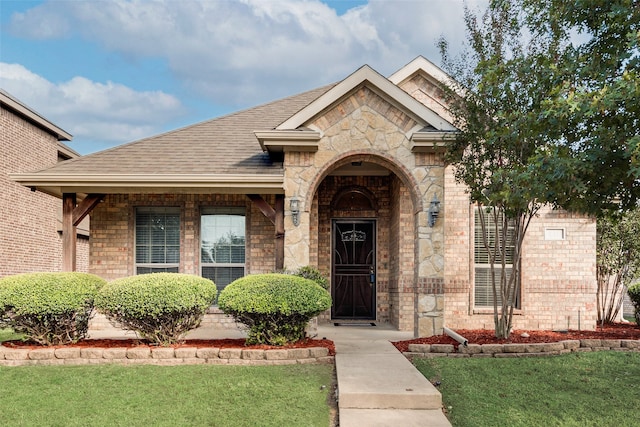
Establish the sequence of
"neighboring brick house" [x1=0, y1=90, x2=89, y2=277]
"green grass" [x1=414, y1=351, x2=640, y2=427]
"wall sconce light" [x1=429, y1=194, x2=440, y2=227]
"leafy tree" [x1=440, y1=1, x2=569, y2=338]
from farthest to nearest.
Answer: "neighboring brick house" [x1=0, y1=90, x2=89, y2=277] → "wall sconce light" [x1=429, y1=194, x2=440, y2=227] → "leafy tree" [x1=440, y1=1, x2=569, y2=338] → "green grass" [x1=414, y1=351, x2=640, y2=427]

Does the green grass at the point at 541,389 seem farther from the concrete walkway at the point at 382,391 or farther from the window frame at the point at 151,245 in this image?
the window frame at the point at 151,245

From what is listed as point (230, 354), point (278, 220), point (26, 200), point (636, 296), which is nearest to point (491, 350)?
point (230, 354)

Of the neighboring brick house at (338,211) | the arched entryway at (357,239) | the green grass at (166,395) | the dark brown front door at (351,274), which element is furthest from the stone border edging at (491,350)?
the dark brown front door at (351,274)

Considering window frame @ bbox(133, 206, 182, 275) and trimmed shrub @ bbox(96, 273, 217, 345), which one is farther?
window frame @ bbox(133, 206, 182, 275)

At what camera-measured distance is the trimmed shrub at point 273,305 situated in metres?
7.36

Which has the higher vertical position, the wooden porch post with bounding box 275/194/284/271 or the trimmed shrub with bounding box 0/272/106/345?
the wooden porch post with bounding box 275/194/284/271

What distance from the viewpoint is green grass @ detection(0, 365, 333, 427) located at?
198 inches

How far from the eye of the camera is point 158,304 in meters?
7.32

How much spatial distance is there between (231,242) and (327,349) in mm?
4534

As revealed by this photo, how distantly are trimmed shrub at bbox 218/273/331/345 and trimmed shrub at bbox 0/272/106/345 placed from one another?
2.19m

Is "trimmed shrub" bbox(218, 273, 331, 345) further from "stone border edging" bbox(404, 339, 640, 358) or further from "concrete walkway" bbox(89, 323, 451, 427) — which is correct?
"stone border edging" bbox(404, 339, 640, 358)

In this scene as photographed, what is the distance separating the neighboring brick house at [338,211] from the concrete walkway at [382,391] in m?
2.18

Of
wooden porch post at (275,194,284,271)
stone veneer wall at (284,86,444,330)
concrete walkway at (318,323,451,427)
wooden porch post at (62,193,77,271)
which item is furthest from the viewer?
wooden porch post at (62,193,77,271)

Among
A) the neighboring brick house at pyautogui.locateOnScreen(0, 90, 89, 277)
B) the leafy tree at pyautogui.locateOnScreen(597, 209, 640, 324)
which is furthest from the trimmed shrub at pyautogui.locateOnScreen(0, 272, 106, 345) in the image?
the leafy tree at pyautogui.locateOnScreen(597, 209, 640, 324)
